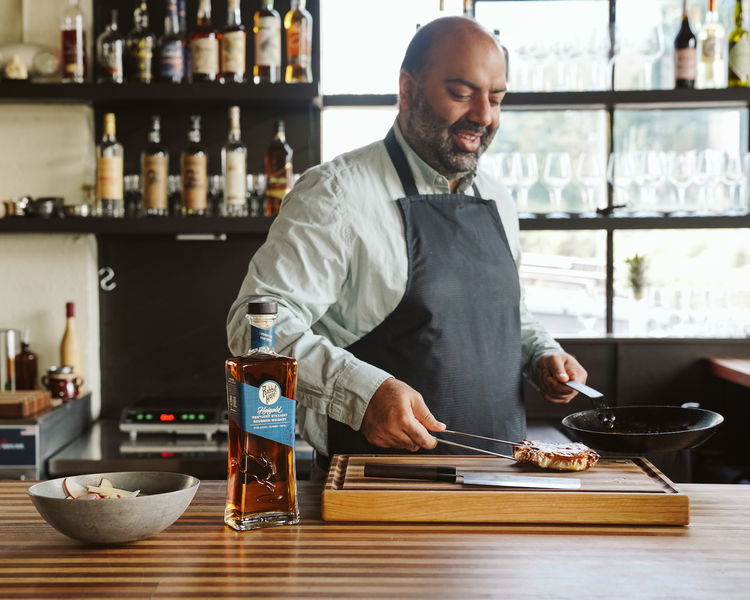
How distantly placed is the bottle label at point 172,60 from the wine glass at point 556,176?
4.16ft

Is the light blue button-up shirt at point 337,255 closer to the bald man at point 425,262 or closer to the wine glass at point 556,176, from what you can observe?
the bald man at point 425,262

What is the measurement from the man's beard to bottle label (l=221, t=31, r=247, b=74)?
112 centimetres

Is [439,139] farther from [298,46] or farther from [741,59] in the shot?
[741,59]

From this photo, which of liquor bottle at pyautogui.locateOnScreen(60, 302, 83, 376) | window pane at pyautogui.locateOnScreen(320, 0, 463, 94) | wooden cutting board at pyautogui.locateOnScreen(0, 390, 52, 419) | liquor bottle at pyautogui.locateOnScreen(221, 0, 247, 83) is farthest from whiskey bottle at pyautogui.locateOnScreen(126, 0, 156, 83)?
wooden cutting board at pyautogui.locateOnScreen(0, 390, 52, 419)

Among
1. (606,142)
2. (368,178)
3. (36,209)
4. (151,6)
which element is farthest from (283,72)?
(368,178)

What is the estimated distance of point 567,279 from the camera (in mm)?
3314

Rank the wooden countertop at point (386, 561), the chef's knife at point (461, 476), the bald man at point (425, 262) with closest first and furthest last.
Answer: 1. the wooden countertop at point (386, 561)
2. the chef's knife at point (461, 476)
3. the bald man at point (425, 262)

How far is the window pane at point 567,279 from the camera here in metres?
3.30

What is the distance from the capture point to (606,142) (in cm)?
326

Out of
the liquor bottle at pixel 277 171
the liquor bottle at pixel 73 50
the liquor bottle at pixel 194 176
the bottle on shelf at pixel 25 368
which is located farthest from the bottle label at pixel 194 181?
the bottle on shelf at pixel 25 368

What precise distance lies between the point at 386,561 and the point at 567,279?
7.76 feet

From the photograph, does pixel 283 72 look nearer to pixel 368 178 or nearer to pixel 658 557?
pixel 368 178

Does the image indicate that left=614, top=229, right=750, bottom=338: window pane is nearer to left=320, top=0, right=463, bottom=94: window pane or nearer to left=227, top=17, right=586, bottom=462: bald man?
left=320, top=0, right=463, bottom=94: window pane

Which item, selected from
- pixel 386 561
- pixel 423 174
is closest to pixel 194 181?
pixel 423 174
